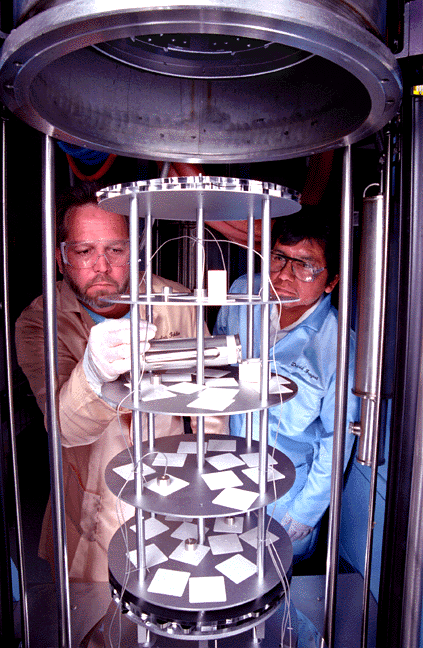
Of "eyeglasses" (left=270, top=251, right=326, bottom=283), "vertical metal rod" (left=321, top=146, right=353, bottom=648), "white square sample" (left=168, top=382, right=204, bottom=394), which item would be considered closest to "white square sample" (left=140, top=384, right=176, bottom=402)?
"white square sample" (left=168, top=382, right=204, bottom=394)

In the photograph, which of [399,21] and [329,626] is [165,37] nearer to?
[399,21]

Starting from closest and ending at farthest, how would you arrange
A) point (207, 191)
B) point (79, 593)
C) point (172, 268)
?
1. point (207, 191)
2. point (79, 593)
3. point (172, 268)

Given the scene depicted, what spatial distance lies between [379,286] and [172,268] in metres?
1.53

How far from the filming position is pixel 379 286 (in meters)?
1.09

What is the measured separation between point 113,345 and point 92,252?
705mm

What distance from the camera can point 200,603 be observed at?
888 mm

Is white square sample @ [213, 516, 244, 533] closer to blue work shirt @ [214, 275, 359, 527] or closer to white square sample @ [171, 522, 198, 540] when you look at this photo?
white square sample @ [171, 522, 198, 540]

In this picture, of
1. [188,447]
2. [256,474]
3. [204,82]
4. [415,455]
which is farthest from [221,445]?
[204,82]

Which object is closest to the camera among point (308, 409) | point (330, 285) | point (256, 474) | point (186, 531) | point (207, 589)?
point (207, 589)

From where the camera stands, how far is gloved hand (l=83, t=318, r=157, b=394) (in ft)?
3.38

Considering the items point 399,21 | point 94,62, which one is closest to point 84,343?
point 94,62

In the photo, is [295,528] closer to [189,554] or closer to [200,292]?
[189,554]

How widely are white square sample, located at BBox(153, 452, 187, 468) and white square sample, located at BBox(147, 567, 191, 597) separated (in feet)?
0.77

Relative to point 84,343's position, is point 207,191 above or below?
above
